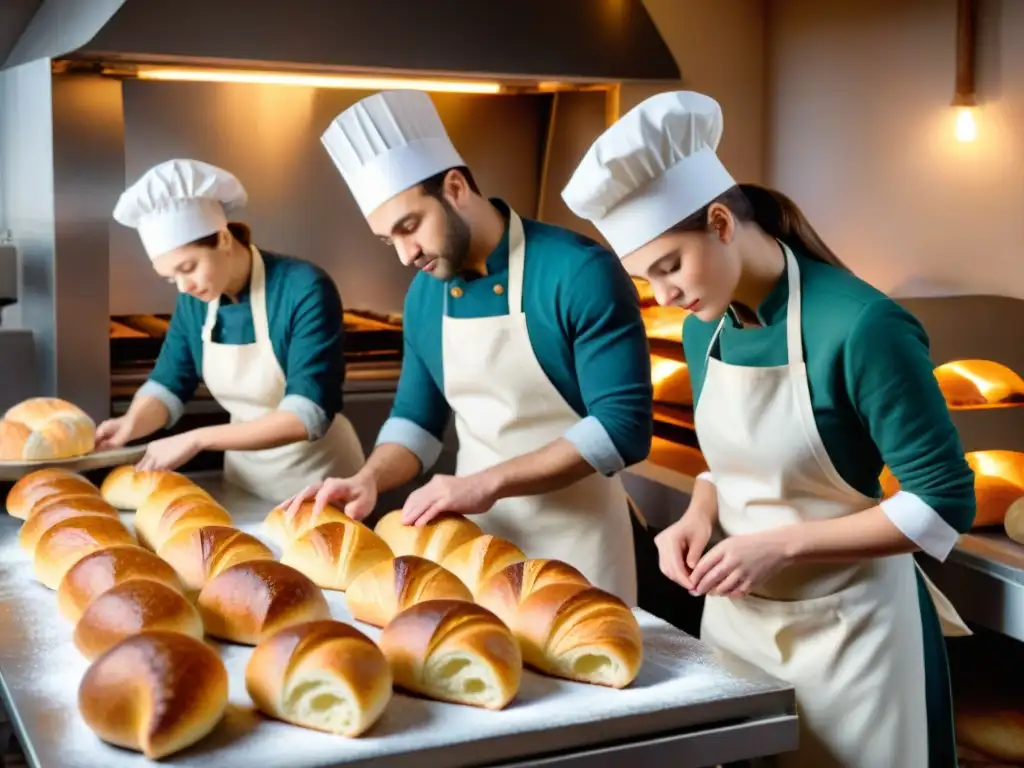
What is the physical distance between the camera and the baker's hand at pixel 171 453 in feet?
8.09

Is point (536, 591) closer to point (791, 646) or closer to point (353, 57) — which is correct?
point (791, 646)

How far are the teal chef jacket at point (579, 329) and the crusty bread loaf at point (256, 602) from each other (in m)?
0.61

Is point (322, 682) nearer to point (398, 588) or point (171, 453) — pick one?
point (398, 588)

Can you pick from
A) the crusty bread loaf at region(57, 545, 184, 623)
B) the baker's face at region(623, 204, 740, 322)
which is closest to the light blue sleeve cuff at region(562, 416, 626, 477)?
the baker's face at region(623, 204, 740, 322)

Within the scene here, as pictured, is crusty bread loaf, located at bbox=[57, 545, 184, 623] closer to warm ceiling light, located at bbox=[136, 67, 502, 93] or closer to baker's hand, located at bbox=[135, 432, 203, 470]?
baker's hand, located at bbox=[135, 432, 203, 470]

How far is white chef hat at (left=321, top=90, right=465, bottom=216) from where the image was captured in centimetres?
209


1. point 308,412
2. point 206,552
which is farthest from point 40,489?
point 206,552

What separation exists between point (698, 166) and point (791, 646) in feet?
2.23

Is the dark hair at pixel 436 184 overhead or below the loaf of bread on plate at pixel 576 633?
overhead

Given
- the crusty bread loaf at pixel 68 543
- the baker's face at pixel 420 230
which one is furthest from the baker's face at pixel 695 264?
the crusty bread loaf at pixel 68 543

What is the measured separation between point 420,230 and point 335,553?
578 mm

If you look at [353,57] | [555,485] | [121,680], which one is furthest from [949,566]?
[353,57]

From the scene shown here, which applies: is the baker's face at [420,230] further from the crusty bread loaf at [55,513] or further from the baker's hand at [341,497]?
the crusty bread loaf at [55,513]

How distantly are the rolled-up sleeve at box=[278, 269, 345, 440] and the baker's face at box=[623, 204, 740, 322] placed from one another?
43.6 inches
